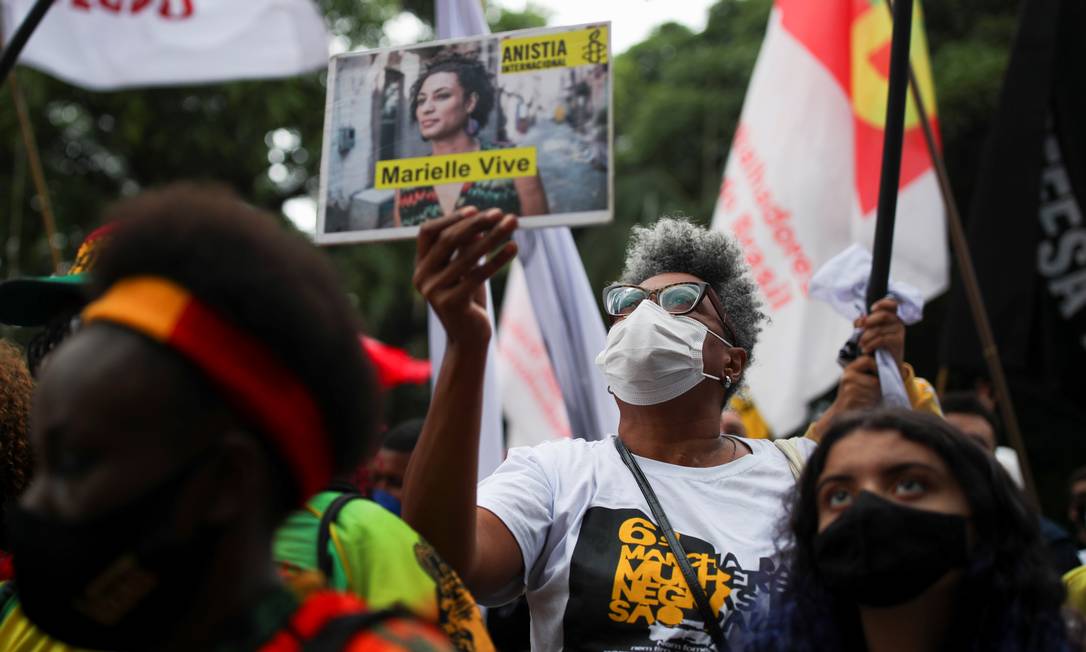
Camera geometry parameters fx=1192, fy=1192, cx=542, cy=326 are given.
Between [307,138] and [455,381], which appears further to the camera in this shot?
[307,138]

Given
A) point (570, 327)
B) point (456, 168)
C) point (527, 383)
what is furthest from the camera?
point (527, 383)

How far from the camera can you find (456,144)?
7.10 feet

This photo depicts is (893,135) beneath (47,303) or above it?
above

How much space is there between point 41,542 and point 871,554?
4.45 feet

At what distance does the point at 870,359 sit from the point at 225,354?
7.25ft

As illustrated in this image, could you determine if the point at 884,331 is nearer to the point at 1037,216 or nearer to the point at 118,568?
the point at 118,568

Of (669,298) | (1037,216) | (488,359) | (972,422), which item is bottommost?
(972,422)

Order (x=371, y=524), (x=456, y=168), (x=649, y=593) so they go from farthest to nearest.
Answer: (x=649, y=593), (x=456, y=168), (x=371, y=524)

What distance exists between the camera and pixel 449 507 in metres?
2.09

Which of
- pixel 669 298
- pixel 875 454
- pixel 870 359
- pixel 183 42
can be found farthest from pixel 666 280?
pixel 183 42

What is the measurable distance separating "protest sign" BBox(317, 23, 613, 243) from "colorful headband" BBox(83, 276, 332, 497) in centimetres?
76

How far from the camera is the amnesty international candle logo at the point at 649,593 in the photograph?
252 cm

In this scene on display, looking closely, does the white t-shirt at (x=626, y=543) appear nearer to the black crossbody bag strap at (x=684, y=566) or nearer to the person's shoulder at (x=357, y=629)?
the black crossbody bag strap at (x=684, y=566)

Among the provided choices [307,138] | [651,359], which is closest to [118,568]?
[651,359]
